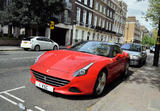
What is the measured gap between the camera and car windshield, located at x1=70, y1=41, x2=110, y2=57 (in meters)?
4.92

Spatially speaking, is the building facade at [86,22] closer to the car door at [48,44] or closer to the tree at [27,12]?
the tree at [27,12]

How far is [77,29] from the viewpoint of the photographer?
3397cm

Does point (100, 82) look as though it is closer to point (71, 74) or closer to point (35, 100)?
point (71, 74)

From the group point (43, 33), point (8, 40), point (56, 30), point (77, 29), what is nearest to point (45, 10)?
point (8, 40)

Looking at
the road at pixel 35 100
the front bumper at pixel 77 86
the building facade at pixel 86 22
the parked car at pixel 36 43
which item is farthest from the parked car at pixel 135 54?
the building facade at pixel 86 22

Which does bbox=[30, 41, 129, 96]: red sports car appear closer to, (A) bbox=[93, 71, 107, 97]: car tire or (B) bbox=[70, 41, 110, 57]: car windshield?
(A) bbox=[93, 71, 107, 97]: car tire

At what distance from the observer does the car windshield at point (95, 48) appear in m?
4.92

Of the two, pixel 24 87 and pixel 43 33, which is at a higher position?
pixel 43 33

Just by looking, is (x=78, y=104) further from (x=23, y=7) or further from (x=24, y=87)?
(x=23, y=7)

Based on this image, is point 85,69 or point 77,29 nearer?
point 85,69

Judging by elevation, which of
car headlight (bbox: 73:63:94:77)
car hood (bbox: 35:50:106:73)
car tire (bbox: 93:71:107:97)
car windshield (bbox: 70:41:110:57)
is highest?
car windshield (bbox: 70:41:110:57)

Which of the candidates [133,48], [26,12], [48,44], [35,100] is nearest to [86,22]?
[26,12]

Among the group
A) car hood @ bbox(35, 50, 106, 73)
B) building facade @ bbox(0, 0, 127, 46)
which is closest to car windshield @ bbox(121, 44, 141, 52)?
car hood @ bbox(35, 50, 106, 73)

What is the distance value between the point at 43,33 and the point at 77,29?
28.8 ft
